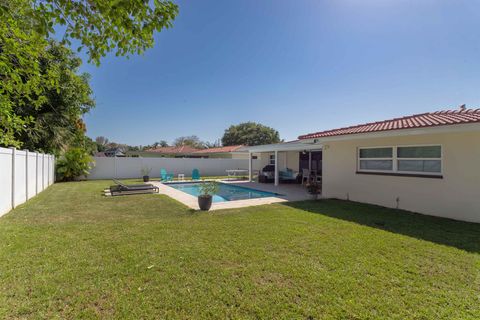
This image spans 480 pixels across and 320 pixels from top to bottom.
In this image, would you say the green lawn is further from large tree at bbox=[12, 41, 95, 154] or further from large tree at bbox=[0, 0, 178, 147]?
large tree at bbox=[12, 41, 95, 154]

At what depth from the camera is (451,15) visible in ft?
28.2

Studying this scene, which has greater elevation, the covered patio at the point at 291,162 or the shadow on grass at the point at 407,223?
the covered patio at the point at 291,162

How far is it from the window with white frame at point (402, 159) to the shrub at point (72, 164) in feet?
64.2

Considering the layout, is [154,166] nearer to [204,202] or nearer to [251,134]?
[204,202]

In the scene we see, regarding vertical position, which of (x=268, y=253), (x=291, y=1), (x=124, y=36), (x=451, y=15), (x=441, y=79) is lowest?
(x=268, y=253)

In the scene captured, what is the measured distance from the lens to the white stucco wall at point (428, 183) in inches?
267

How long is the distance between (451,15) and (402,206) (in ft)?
24.3

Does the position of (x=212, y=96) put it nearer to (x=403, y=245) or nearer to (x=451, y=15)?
(x=451, y=15)

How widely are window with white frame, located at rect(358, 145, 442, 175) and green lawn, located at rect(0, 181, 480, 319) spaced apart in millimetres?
1898

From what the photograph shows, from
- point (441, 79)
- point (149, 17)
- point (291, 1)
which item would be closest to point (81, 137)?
point (291, 1)

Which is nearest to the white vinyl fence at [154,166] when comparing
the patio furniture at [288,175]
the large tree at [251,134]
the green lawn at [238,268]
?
the patio furniture at [288,175]

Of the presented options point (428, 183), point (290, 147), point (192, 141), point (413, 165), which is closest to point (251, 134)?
point (192, 141)

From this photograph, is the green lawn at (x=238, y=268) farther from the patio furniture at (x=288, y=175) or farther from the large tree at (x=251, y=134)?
the large tree at (x=251, y=134)

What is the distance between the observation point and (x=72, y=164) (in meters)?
17.7
